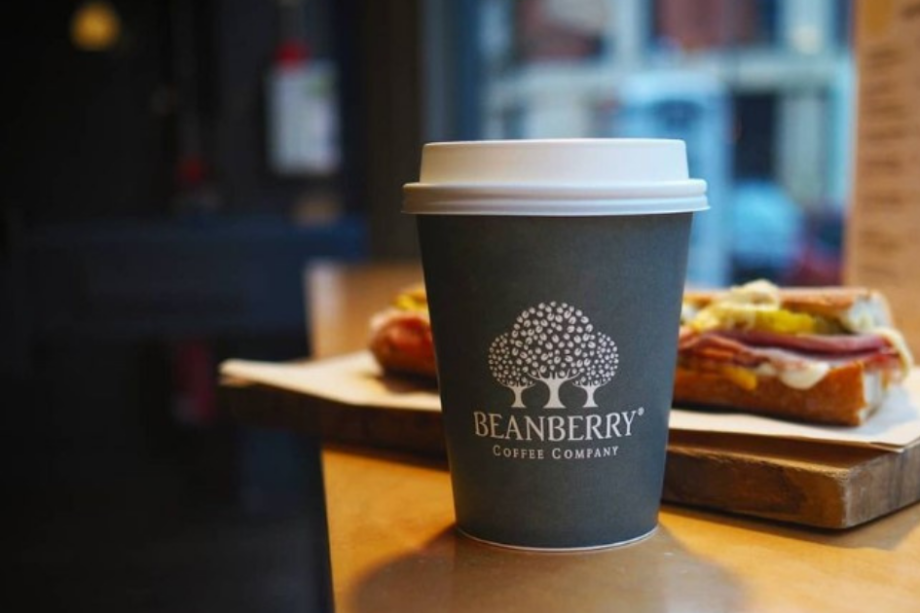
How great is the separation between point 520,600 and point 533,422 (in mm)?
102

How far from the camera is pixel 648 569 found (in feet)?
2.19

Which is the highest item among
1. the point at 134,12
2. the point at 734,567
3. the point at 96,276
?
the point at 134,12

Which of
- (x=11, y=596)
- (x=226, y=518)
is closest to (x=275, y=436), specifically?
(x=226, y=518)

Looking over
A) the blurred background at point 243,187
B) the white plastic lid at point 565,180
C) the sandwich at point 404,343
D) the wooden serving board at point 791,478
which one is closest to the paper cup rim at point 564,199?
the white plastic lid at point 565,180

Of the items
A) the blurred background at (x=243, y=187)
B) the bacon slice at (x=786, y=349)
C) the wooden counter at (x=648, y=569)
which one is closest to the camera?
the wooden counter at (x=648, y=569)

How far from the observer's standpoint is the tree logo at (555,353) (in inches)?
25.7

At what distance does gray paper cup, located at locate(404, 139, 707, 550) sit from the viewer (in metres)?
0.65

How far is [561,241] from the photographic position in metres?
0.65

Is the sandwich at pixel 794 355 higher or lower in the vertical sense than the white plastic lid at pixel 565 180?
lower

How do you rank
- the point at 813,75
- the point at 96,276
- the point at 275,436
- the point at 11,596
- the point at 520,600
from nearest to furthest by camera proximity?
the point at 520,600
the point at 11,596
the point at 275,436
the point at 813,75
the point at 96,276

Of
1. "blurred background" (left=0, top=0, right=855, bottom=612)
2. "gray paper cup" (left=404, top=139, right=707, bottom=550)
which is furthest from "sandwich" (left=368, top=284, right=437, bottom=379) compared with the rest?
"blurred background" (left=0, top=0, right=855, bottom=612)

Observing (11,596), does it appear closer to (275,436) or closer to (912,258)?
(275,436)

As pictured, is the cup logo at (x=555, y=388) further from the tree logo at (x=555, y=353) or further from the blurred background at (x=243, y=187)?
the blurred background at (x=243, y=187)

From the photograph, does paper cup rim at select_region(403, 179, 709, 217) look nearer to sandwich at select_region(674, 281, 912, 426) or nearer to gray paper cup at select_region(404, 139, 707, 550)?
gray paper cup at select_region(404, 139, 707, 550)
